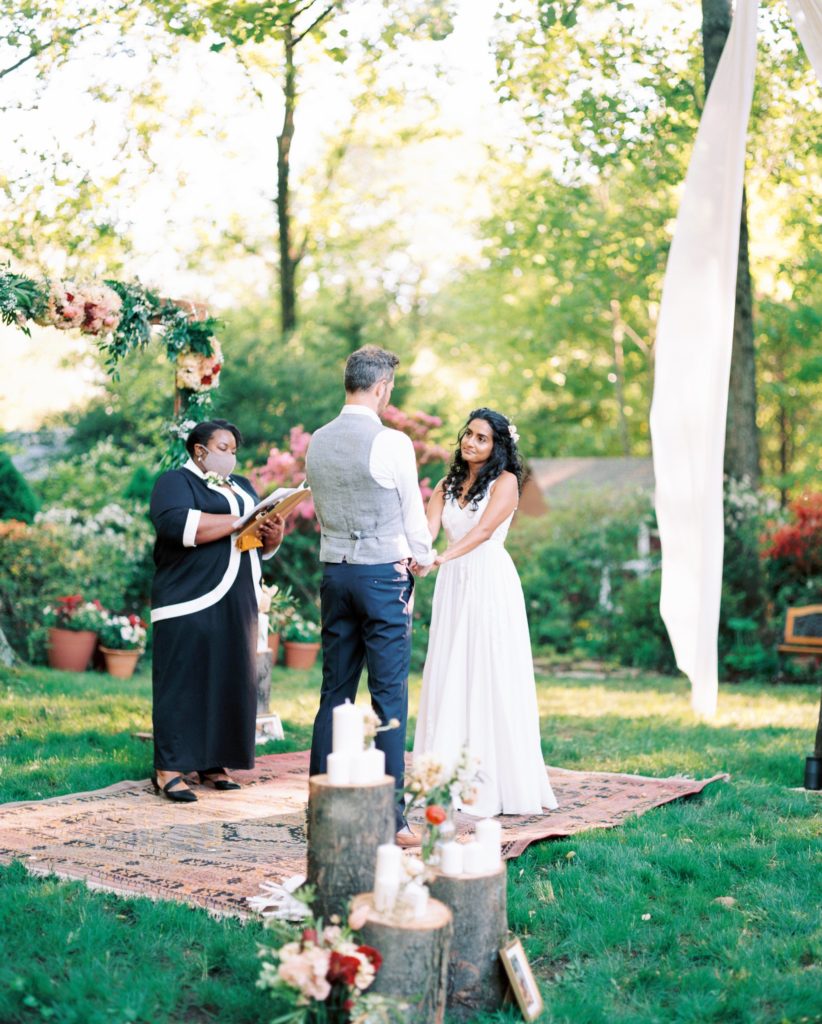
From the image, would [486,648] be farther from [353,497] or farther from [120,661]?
[120,661]

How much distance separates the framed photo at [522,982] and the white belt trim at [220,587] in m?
2.95

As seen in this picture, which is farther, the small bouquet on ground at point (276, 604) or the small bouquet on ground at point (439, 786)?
the small bouquet on ground at point (276, 604)

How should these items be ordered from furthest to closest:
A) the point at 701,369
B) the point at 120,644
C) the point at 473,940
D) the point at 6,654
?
the point at 120,644
the point at 6,654
the point at 701,369
the point at 473,940

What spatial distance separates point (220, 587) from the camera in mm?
5770

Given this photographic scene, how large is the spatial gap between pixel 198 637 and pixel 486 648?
1433mm

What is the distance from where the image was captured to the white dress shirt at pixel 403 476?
15.0 ft

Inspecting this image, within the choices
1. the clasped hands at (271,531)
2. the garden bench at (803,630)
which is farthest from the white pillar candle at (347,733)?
the garden bench at (803,630)

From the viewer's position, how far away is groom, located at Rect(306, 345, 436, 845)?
459cm

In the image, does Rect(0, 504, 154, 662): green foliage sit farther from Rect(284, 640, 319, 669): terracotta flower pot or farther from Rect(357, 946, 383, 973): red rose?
Rect(357, 946, 383, 973): red rose

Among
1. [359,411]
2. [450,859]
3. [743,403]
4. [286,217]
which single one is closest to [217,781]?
[359,411]

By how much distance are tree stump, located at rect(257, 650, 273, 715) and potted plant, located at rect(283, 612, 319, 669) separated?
3.94m

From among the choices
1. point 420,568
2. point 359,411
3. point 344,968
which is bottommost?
point 344,968

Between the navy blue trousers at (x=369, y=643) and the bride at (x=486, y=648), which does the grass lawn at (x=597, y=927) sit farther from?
the navy blue trousers at (x=369, y=643)

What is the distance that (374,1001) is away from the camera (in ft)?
8.80
